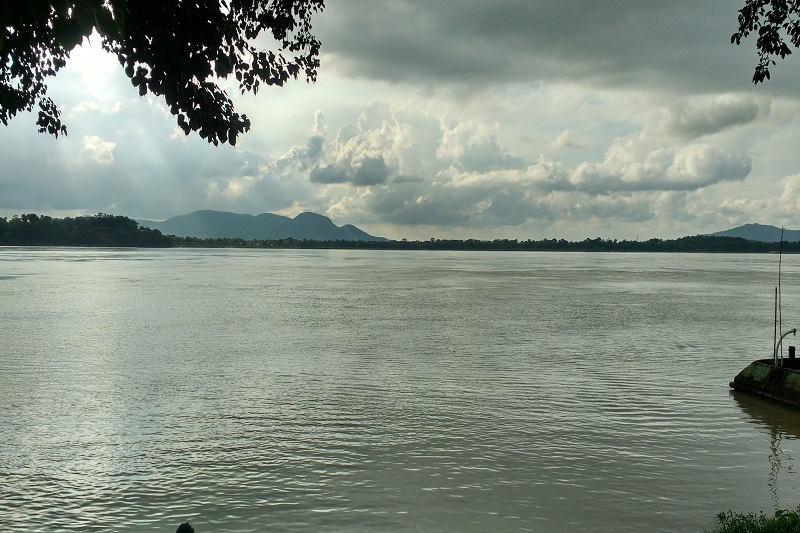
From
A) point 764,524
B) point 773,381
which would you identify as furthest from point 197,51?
point 773,381

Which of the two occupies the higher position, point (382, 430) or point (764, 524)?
point (764, 524)

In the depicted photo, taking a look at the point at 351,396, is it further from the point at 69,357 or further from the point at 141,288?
the point at 141,288

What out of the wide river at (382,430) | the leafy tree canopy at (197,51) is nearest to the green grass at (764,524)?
the wide river at (382,430)

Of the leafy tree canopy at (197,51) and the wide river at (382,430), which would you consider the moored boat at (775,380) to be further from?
the leafy tree canopy at (197,51)

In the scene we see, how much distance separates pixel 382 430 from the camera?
709 inches

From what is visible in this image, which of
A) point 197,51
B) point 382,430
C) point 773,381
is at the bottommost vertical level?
point 382,430

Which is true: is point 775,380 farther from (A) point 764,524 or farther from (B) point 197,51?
(B) point 197,51

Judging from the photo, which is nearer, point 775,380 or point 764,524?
point 764,524

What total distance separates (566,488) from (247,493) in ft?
20.9

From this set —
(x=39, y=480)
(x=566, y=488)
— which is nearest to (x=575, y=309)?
(x=566, y=488)

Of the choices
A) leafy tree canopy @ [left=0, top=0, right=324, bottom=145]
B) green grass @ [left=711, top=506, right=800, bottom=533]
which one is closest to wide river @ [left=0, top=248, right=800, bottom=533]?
green grass @ [left=711, top=506, right=800, bottom=533]

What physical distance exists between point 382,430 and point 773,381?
13794 millimetres

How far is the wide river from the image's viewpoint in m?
12.8

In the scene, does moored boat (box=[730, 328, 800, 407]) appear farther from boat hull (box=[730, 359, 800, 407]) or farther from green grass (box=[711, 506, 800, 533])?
green grass (box=[711, 506, 800, 533])
